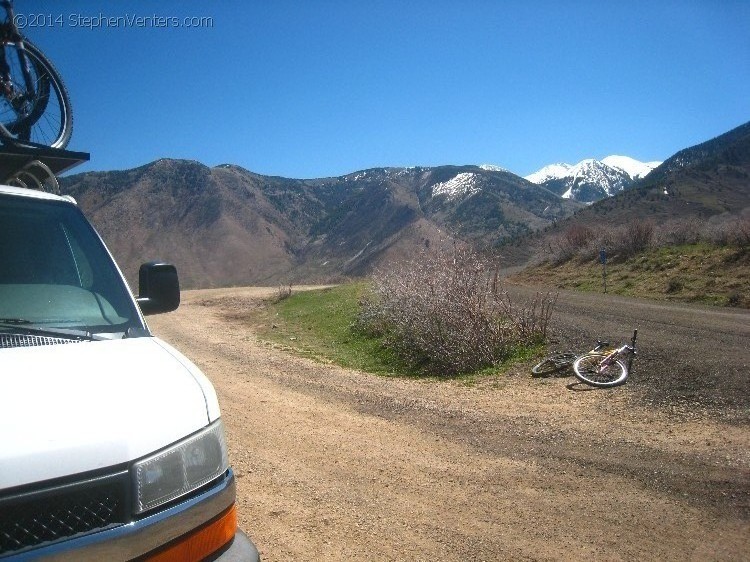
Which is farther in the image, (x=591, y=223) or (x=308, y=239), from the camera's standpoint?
(x=308, y=239)

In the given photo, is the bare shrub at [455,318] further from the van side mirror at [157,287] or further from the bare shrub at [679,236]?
the bare shrub at [679,236]

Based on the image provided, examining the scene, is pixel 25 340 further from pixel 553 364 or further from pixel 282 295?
pixel 282 295

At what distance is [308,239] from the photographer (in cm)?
11625

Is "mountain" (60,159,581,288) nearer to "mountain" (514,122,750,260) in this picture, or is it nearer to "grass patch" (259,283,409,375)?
"mountain" (514,122,750,260)

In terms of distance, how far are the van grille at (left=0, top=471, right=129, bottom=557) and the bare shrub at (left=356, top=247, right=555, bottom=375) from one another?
8.32 m

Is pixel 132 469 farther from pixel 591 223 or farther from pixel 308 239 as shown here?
pixel 308 239

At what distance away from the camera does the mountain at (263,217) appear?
308 ft

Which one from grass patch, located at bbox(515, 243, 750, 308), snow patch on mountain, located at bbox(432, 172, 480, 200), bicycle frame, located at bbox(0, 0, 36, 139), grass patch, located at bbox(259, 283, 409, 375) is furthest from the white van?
snow patch on mountain, located at bbox(432, 172, 480, 200)

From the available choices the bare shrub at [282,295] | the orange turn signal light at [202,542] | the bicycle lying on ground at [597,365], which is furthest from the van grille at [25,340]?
the bare shrub at [282,295]

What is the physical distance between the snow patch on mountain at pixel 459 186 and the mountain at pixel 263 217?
9.6 inches

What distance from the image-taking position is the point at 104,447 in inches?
72.1

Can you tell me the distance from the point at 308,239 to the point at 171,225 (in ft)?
84.6

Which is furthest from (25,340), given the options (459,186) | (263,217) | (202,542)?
(459,186)

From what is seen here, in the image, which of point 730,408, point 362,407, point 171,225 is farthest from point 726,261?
point 171,225
